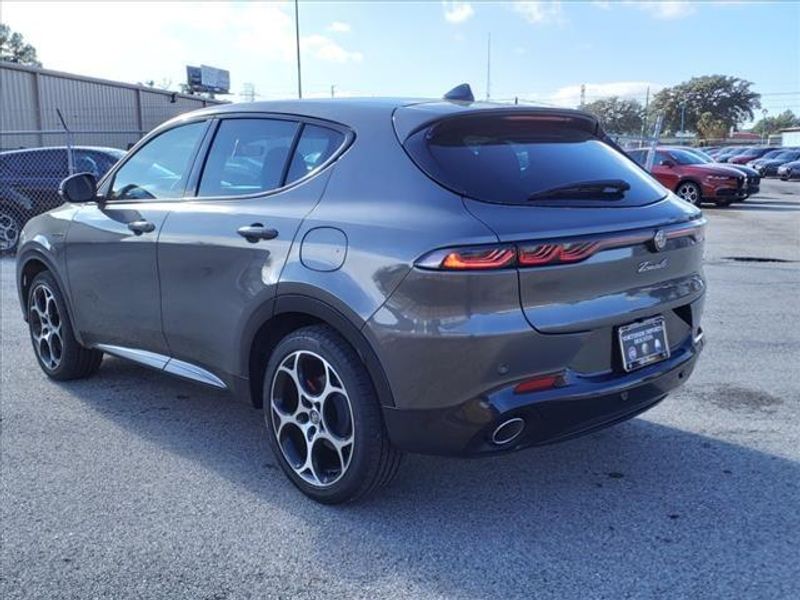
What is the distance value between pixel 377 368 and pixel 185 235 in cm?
149

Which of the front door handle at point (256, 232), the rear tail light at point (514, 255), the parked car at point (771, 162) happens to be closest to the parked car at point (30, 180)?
the front door handle at point (256, 232)

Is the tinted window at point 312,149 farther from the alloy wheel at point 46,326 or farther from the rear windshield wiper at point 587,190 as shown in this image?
the alloy wheel at point 46,326

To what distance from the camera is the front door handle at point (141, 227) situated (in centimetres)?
414

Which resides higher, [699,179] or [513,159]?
[513,159]

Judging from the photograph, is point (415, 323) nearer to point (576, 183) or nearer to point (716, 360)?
point (576, 183)

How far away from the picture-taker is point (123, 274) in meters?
4.36

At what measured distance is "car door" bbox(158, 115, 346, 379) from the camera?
3.42 m

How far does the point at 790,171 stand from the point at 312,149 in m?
37.7

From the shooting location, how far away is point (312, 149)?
3.51 metres

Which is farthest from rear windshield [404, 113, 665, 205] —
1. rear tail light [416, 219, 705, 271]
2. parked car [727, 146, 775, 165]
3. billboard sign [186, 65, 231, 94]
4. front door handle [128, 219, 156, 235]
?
billboard sign [186, 65, 231, 94]

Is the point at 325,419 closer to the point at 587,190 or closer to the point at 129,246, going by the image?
the point at 587,190

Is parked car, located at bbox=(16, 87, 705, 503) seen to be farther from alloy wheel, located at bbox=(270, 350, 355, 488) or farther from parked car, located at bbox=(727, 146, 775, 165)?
parked car, located at bbox=(727, 146, 775, 165)

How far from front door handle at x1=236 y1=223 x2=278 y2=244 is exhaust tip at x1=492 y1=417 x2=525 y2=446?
4.33 feet

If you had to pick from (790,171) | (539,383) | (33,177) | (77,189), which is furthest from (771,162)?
(539,383)
